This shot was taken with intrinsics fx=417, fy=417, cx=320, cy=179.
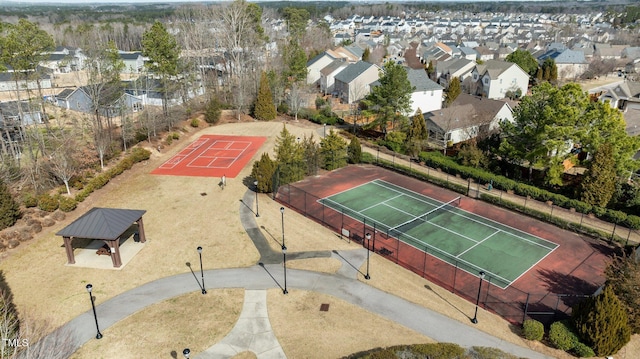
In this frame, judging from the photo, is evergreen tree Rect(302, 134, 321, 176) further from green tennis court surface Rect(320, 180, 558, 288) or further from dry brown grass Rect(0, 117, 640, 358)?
dry brown grass Rect(0, 117, 640, 358)

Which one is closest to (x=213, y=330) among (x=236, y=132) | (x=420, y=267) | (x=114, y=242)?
(x=114, y=242)

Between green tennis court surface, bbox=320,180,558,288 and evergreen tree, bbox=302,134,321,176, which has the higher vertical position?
evergreen tree, bbox=302,134,321,176

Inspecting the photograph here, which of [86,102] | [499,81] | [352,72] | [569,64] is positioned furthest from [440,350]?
[569,64]

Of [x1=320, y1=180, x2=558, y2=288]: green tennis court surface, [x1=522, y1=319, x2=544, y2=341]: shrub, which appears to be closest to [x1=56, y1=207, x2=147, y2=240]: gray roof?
[x1=320, y1=180, x2=558, y2=288]: green tennis court surface

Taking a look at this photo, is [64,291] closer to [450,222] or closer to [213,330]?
[213,330]

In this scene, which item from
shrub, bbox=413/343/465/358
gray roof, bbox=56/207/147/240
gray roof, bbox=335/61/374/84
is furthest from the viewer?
gray roof, bbox=335/61/374/84

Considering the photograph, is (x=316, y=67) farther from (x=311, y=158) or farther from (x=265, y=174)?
(x=265, y=174)

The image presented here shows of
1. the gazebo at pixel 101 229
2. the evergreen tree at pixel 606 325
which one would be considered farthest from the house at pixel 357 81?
the evergreen tree at pixel 606 325
